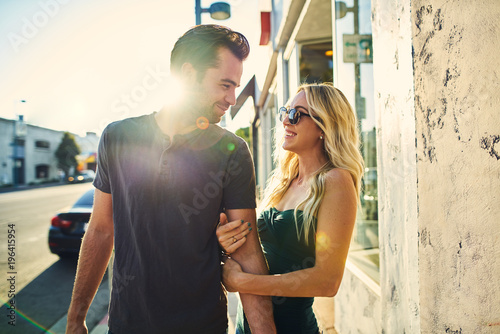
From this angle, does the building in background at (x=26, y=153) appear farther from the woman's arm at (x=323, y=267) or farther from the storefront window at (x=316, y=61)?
the woman's arm at (x=323, y=267)

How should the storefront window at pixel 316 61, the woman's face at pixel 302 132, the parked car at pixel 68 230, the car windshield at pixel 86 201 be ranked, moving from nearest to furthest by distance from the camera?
the woman's face at pixel 302 132
the storefront window at pixel 316 61
the parked car at pixel 68 230
the car windshield at pixel 86 201

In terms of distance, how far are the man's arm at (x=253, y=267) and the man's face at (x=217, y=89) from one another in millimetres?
508

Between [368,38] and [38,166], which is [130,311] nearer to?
[368,38]

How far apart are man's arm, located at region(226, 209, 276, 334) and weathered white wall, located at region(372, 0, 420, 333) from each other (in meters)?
0.67

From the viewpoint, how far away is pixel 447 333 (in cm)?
128

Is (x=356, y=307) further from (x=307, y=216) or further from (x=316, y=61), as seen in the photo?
(x=316, y=61)

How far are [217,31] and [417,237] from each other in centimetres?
136

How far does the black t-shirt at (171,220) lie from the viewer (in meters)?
1.36

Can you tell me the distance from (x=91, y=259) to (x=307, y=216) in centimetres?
112

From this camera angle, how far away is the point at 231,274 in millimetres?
1427

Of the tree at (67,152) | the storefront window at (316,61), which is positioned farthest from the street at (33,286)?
the tree at (67,152)

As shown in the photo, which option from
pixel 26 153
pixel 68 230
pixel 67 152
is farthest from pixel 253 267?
pixel 67 152

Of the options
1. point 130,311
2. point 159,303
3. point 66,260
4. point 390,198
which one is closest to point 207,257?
point 159,303

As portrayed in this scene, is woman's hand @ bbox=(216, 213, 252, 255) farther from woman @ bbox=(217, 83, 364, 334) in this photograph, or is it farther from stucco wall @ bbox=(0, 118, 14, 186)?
stucco wall @ bbox=(0, 118, 14, 186)
